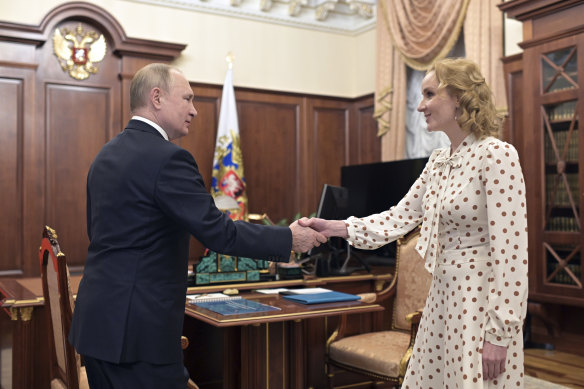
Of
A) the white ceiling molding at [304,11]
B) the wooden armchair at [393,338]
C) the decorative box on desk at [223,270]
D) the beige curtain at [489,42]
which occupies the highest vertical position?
the white ceiling molding at [304,11]

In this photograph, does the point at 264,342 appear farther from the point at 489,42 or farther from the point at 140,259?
the point at 489,42

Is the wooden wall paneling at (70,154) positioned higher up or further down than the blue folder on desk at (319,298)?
higher up

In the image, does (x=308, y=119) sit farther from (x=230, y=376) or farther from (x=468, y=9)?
(x=230, y=376)

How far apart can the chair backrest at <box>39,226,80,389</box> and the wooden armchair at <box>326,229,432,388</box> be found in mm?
1571

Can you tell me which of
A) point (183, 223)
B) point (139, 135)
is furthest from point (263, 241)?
point (139, 135)

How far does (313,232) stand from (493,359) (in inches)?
34.9

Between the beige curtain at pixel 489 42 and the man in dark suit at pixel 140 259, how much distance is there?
4458 millimetres

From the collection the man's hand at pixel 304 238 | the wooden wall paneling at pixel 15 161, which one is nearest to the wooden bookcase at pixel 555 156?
the man's hand at pixel 304 238

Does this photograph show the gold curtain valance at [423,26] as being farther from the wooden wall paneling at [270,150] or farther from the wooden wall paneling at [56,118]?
the wooden wall paneling at [56,118]

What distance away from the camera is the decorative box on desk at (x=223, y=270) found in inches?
149

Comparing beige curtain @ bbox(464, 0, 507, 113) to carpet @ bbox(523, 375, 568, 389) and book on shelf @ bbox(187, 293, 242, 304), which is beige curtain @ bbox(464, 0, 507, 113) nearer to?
carpet @ bbox(523, 375, 568, 389)

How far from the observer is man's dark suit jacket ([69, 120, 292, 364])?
6.21 ft

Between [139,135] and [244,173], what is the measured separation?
18.0 feet

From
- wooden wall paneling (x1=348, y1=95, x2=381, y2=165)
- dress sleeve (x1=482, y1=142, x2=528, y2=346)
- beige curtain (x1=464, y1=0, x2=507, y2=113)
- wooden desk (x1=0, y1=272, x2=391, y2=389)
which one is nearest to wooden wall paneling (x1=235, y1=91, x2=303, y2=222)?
wooden wall paneling (x1=348, y1=95, x2=381, y2=165)
